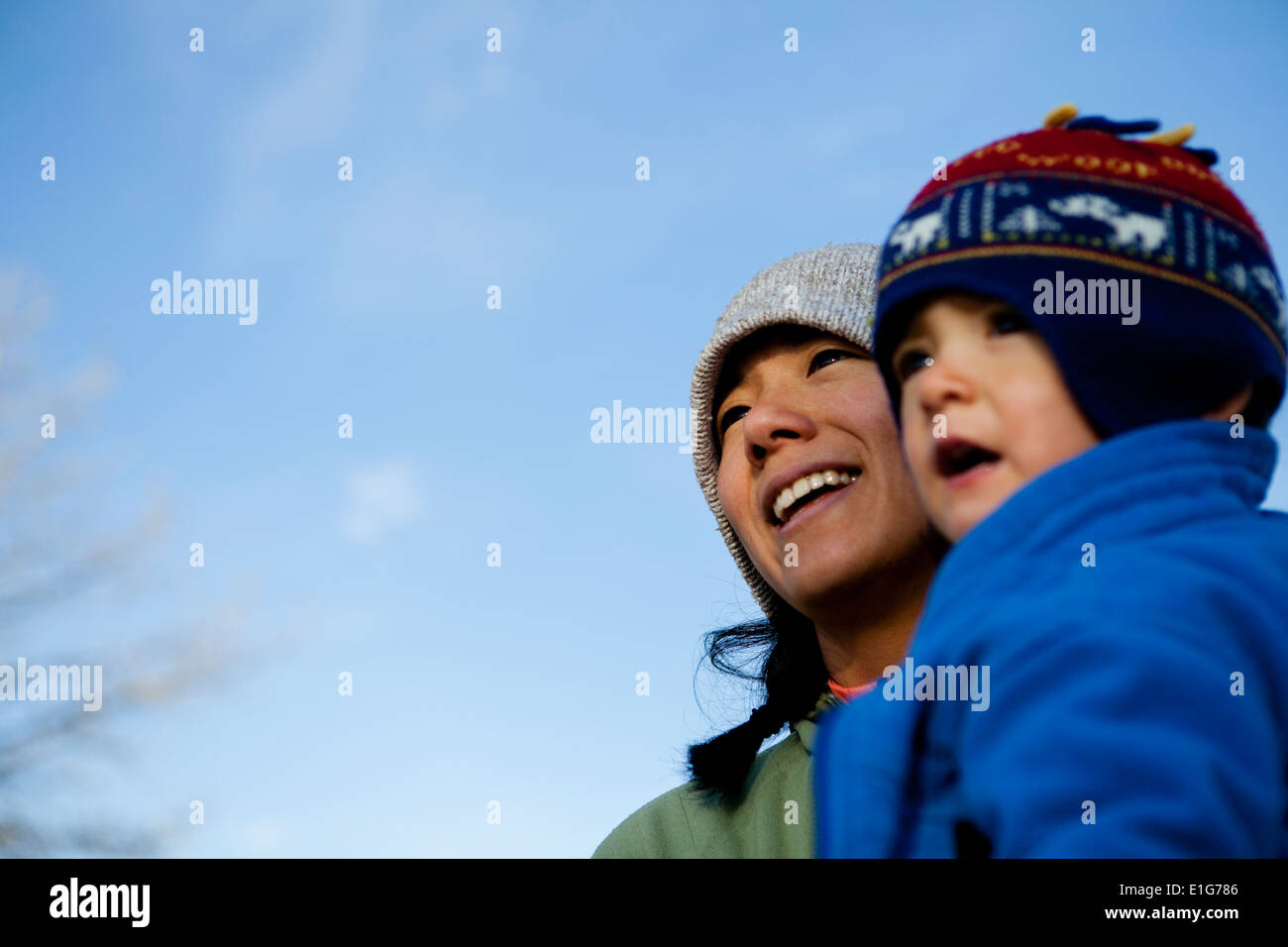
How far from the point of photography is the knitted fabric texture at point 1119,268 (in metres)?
1.30

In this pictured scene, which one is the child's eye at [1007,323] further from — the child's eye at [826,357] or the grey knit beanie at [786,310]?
the child's eye at [826,357]

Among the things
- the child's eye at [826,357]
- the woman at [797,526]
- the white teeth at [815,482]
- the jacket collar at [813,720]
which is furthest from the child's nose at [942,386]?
the jacket collar at [813,720]

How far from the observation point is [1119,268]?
4.32ft

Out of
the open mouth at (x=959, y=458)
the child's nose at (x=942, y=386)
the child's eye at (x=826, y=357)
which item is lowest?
the open mouth at (x=959, y=458)

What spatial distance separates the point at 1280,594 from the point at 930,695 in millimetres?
351

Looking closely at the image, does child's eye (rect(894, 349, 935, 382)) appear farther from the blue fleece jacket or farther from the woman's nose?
the woman's nose

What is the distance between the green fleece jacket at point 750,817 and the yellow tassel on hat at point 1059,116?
4.18 ft

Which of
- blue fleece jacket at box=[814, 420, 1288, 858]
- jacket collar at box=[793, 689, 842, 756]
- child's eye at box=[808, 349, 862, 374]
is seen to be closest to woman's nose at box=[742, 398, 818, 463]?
child's eye at box=[808, 349, 862, 374]

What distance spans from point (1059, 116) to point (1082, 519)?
0.62 m

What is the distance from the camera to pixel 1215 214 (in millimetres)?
1390

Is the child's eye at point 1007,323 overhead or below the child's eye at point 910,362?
below

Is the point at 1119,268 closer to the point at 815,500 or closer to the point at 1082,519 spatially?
the point at 1082,519

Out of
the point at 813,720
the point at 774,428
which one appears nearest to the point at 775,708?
the point at 813,720
